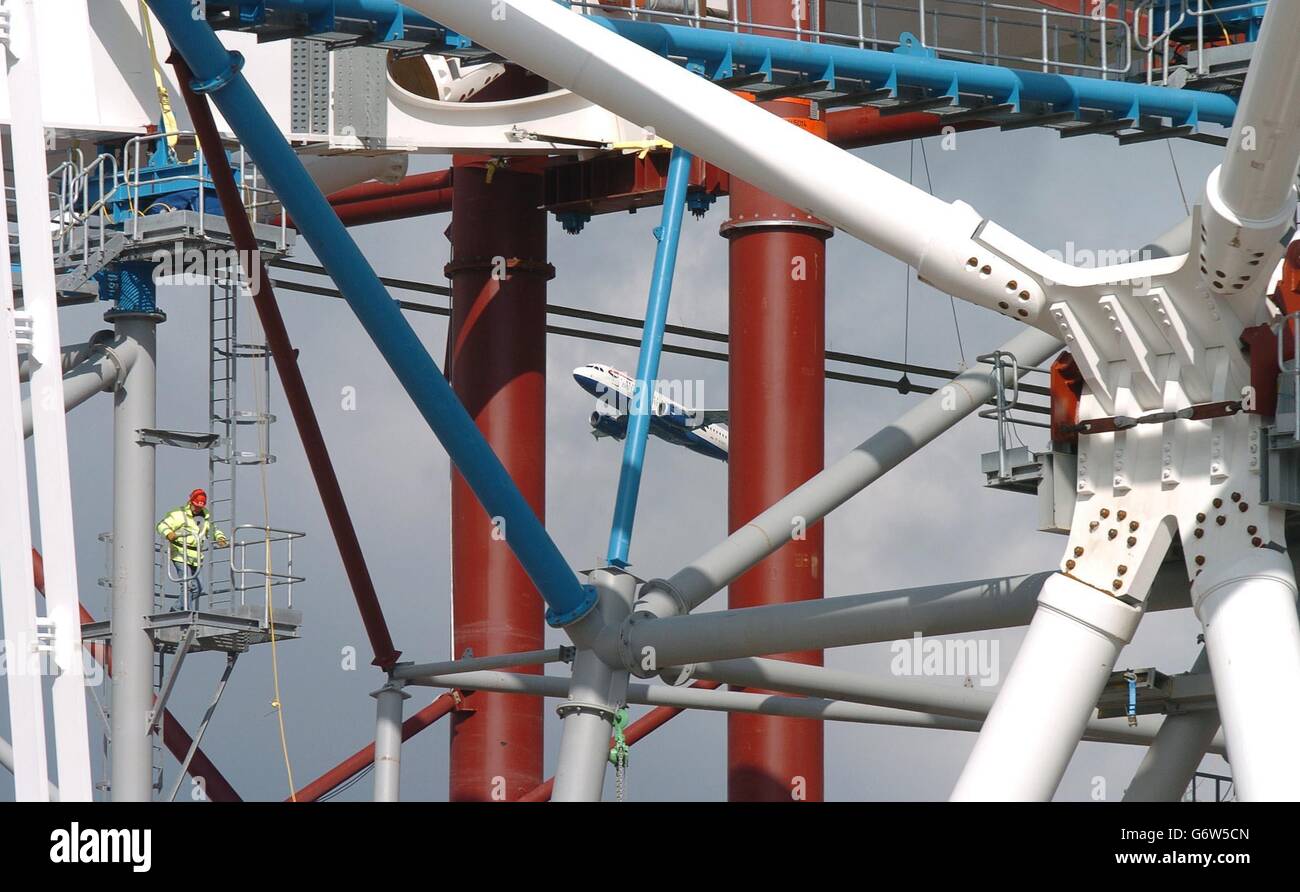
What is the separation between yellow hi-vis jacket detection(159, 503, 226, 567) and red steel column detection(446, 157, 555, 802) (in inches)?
176

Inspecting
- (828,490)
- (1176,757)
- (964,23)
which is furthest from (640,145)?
(1176,757)

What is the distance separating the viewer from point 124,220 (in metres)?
25.8

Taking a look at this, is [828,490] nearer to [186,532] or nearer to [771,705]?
[771,705]

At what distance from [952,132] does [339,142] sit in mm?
6629

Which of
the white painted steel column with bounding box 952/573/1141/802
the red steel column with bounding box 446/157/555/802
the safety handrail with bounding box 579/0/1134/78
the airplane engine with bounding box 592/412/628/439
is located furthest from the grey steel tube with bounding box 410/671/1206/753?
the airplane engine with bounding box 592/412/628/439

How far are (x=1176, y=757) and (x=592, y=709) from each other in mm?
4823

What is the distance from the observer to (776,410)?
28.2 meters

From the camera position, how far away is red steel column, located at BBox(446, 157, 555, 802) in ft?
97.8

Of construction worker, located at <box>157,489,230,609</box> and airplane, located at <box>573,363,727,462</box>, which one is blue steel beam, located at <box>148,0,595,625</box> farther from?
airplane, located at <box>573,363,727,462</box>

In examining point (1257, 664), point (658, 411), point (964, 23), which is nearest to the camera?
point (1257, 664)

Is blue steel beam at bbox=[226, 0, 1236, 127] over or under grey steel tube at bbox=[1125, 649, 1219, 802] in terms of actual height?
over

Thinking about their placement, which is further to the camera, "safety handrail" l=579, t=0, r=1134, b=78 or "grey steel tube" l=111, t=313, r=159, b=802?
"grey steel tube" l=111, t=313, r=159, b=802
